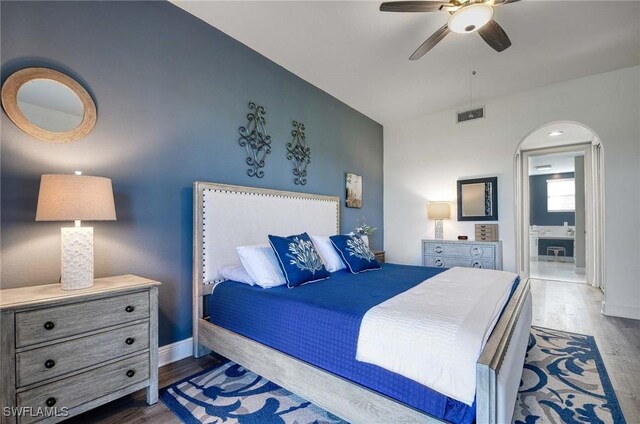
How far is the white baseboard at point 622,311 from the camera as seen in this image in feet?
11.1

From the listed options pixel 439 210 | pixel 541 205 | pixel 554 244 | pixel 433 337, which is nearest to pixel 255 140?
pixel 433 337

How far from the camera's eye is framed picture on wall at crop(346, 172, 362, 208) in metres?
4.51

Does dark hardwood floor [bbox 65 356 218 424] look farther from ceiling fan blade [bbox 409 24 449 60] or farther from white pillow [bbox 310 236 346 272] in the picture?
ceiling fan blade [bbox 409 24 449 60]

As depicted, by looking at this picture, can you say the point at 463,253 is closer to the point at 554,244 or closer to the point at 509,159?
the point at 509,159

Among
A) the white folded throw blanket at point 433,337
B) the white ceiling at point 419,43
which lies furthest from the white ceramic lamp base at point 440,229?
the white folded throw blanket at point 433,337

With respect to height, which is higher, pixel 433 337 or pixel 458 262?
pixel 433 337

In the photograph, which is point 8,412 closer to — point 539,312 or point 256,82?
point 256,82

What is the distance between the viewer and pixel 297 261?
237cm

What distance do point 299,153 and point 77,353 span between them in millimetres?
2765

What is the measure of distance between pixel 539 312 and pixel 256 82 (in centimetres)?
439

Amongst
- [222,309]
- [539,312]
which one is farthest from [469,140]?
[222,309]

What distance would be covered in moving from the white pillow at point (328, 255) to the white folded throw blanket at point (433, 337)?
1166 millimetres

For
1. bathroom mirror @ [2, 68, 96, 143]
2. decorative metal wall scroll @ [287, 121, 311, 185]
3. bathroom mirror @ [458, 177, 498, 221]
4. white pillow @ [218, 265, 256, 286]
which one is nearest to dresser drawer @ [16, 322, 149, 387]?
white pillow @ [218, 265, 256, 286]

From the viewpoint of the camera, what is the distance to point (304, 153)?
12.2ft
